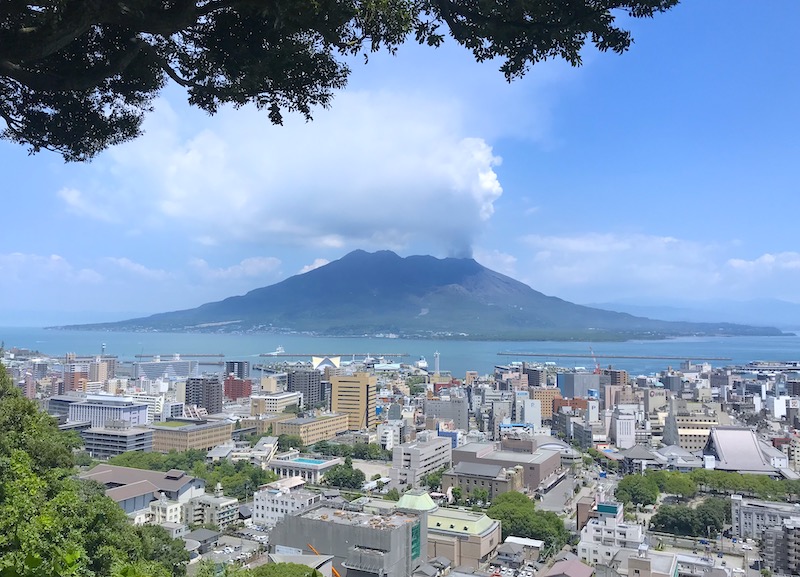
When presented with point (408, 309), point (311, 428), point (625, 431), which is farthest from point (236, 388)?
point (408, 309)

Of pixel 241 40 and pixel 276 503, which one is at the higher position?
pixel 241 40

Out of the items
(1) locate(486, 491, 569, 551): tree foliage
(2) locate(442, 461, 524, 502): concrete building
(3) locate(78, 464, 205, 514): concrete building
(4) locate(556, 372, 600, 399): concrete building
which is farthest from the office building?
(1) locate(486, 491, 569, 551): tree foliage

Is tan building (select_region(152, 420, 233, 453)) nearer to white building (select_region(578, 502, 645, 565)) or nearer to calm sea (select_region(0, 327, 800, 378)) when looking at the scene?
white building (select_region(578, 502, 645, 565))

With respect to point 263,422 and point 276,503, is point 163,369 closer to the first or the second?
point 263,422

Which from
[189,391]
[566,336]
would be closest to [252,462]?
[189,391]

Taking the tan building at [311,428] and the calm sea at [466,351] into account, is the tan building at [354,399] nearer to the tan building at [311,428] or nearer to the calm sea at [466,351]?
the tan building at [311,428]

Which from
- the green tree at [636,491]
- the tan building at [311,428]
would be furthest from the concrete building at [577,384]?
the green tree at [636,491]
